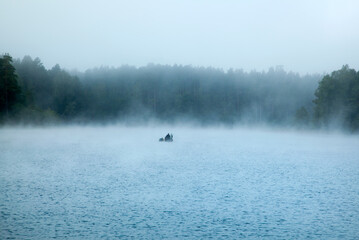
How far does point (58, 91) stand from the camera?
83188 mm

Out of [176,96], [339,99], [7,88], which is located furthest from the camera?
Result: [176,96]

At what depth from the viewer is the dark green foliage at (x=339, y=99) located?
193 feet

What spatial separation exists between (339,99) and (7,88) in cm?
5725

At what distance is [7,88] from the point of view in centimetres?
5638

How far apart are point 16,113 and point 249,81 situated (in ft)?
267

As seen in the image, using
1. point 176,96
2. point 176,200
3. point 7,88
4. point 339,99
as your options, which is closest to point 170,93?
point 176,96

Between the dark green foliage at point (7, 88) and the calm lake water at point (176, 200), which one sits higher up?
the dark green foliage at point (7, 88)

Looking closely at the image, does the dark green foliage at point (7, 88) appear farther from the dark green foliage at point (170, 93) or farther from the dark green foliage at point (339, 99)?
the dark green foliage at point (339, 99)

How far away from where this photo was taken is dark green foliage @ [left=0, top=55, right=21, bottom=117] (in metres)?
56.1

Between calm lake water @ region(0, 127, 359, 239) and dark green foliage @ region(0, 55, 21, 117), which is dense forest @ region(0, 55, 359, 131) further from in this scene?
calm lake water @ region(0, 127, 359, 239)

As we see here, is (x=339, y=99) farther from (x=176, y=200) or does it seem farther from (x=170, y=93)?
(x=170, y=93)

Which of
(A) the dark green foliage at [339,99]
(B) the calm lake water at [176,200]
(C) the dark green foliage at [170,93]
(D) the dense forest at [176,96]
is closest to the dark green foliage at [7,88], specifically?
(D) the dense forest at [176,96]

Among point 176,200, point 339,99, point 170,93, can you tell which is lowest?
point 176,200

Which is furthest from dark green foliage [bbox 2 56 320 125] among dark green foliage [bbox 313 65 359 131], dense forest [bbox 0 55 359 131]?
dark green foliage [bbox 313 65 359 131]
